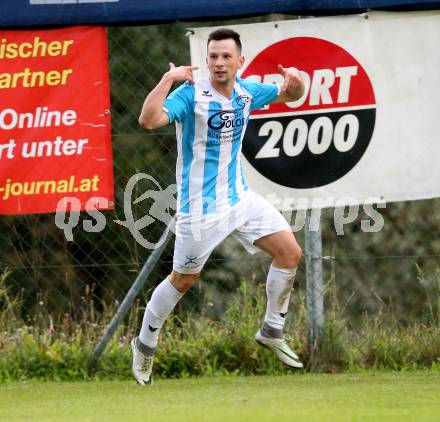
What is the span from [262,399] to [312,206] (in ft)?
5.44

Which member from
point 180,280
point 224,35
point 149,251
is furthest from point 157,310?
point 149,251

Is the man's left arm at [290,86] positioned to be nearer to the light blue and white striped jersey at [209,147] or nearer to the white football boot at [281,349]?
the light blue and white striped jersey at [209,147]

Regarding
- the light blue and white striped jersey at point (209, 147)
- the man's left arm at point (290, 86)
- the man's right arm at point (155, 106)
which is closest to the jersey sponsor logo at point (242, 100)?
the light blue and white striped jersey at point (209, 147)

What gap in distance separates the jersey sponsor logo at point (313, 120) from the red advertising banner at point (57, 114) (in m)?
0.92

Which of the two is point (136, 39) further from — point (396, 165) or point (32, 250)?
point (396, 165)

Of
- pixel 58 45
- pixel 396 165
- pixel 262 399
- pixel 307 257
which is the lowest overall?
pixel 262 399

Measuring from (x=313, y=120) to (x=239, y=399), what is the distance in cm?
203

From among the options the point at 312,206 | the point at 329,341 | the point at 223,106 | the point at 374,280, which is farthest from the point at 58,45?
the point at 374,280

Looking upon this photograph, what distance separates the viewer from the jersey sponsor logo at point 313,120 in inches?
293

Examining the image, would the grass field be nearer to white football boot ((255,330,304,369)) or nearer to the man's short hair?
white football boot ((255,330,304,369))

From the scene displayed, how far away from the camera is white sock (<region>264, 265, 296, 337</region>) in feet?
22.8

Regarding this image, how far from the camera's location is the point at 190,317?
7.84 meters

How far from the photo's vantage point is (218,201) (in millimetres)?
6902

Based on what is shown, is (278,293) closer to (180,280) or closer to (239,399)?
(180,280)
